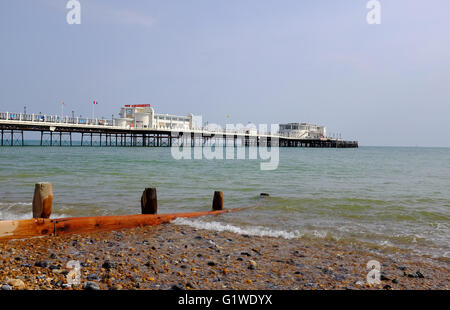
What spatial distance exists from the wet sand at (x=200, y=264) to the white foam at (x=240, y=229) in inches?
16.3

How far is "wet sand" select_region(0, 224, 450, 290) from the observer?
3930 millimetres

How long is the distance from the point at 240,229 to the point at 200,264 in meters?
2.39

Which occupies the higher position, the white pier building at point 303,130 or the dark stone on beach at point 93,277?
the white pier building at point 303,130

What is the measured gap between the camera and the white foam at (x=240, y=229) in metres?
6.62

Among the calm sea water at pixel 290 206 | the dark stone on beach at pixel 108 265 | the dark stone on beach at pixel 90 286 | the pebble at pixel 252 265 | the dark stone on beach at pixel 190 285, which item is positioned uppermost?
the dark stone on beach at pixel 90 286

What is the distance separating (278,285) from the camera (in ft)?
13.2

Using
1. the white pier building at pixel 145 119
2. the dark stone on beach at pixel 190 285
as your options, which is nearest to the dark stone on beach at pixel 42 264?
the dark stone on beach at pixel 190 285

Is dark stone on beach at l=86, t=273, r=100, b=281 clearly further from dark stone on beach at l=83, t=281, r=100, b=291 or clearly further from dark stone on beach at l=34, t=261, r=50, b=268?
dark stone on beach at l=34, t=261, r=50, b=268

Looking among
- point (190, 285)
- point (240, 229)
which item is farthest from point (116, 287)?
point (240, 229)

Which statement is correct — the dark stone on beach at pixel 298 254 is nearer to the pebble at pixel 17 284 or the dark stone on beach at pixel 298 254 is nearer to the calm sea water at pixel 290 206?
the calm sea water at pixel 290 206

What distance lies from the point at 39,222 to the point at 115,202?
4.18 m

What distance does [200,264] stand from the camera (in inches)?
181
